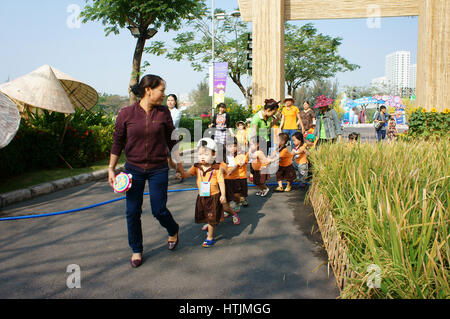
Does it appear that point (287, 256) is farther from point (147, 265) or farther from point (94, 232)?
point (94, 232)

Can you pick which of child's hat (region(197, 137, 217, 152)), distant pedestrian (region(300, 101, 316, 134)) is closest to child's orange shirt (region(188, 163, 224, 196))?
child's hat (region(197, 137, 217, 152))

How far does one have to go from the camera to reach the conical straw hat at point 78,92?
35.1 ft

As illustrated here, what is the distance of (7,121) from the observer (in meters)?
5.94

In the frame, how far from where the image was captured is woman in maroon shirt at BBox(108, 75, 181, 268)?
149 inches

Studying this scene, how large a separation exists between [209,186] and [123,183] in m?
1.20

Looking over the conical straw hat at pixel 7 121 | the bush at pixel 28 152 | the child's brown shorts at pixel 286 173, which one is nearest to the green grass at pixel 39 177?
the bush at pixel 28 152

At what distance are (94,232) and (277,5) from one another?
1241 centimetres

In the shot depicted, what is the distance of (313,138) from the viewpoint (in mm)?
9984

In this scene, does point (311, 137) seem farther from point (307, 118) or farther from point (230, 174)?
point (230, 174)

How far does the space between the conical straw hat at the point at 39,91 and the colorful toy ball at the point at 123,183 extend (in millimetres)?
5451

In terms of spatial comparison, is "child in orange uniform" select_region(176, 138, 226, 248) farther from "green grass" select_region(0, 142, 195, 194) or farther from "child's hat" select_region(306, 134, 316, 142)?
"child's hat" select_region(306, 134, 316, 142)

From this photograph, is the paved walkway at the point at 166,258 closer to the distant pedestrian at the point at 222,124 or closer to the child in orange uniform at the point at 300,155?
the child in orange uniform at the point at 300,155

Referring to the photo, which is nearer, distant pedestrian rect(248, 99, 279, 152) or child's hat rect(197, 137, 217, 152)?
child's hat rect(197, 137, 217, 152)
